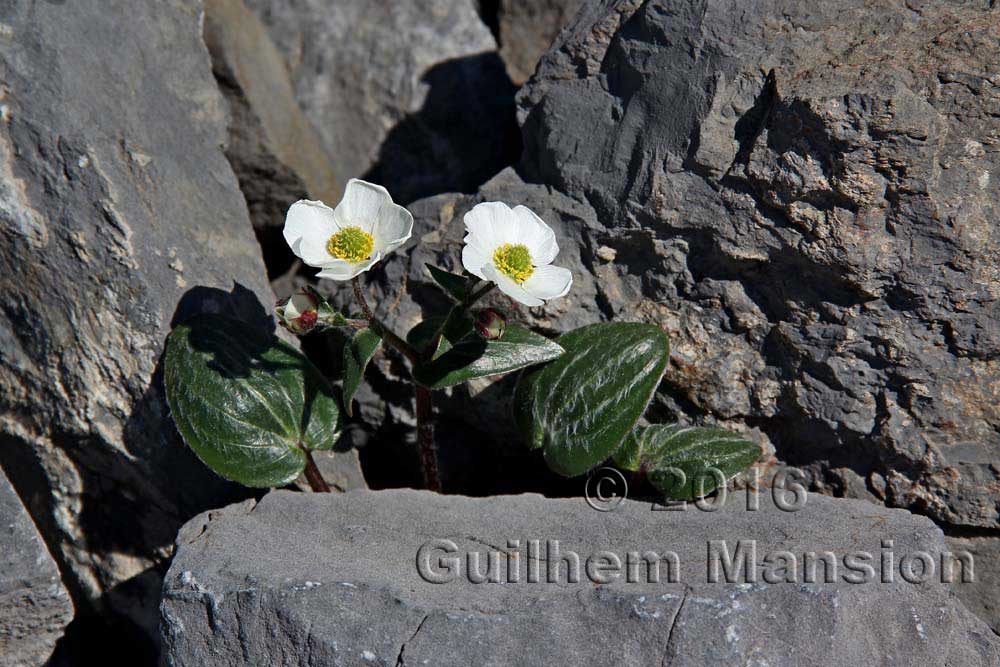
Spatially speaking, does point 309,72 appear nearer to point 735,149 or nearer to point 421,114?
point 421,114

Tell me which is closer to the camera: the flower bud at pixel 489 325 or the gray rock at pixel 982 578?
the flower bud at pixel 489 325

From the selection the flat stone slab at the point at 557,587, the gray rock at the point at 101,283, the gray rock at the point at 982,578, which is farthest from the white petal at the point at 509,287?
the gray rock at the point at 982,578

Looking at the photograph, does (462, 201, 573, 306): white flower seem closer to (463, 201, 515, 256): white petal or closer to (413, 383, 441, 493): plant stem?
(463, 201, 515, 256): white petal

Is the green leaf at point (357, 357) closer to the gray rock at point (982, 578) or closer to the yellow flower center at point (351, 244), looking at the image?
the yellow flower center at point (351, 244)

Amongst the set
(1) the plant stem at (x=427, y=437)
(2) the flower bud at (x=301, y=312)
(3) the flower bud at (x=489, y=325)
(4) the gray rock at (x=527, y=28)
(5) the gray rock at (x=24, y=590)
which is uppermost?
(4) the gray rock at (x=527, y=28)

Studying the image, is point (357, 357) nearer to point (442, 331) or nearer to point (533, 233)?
point (442, 331)

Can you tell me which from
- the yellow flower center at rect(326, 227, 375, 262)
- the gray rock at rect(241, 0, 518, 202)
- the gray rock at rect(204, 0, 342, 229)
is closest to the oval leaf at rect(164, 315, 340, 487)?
the yellow flower center at rect(326, 227, 375, 262)
